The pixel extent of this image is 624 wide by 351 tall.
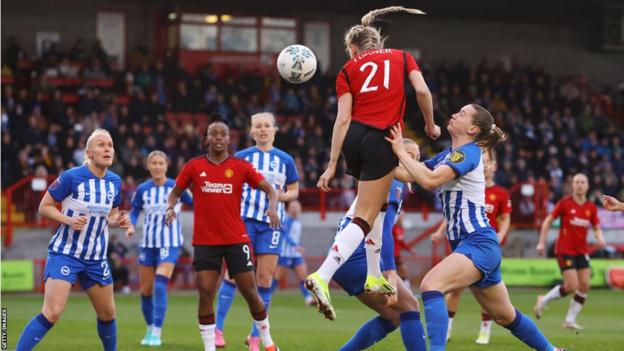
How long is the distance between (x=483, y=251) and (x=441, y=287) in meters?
0.52

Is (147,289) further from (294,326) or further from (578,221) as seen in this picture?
(578,221)

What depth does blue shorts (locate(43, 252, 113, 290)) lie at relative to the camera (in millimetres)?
9570

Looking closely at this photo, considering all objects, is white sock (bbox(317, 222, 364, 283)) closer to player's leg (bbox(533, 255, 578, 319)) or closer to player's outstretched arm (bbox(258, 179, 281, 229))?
player's outstretched arm (bbox(258, 179, 281, 229))

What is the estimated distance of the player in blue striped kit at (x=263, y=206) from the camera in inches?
473

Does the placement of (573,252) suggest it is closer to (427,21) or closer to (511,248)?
(511,248)

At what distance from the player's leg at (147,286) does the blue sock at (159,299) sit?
0.12 metres

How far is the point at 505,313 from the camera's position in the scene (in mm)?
8977

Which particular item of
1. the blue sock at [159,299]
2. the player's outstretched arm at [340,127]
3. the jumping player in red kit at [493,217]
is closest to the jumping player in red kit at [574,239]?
the jumping player in red kit at [493,217]

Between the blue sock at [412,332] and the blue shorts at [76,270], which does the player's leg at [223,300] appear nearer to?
the blue shorts at [76,270]

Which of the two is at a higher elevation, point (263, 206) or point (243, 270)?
point (263, 206)

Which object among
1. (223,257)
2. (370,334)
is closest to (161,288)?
(223,257)

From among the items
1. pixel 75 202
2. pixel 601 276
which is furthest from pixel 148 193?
pixel 601 276

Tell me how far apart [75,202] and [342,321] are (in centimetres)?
716

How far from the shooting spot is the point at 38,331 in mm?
9477
